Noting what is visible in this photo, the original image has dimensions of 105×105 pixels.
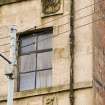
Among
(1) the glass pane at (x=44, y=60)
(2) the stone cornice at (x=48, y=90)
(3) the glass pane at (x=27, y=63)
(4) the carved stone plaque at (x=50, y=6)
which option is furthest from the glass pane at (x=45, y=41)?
(2) the stone cornice at (x=48, y=90)

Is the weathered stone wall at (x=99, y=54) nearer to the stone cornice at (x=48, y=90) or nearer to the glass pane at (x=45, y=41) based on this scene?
the stone cornice at (x=48, y=90)

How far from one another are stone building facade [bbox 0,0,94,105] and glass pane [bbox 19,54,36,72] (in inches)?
2.1

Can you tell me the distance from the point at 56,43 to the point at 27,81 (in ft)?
5.94

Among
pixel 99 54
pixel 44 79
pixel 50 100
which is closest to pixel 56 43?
pixel 44 79

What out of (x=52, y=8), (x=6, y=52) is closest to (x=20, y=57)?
(x=6, y=52)

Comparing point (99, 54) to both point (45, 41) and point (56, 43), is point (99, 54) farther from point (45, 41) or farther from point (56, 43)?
point (45, 41)

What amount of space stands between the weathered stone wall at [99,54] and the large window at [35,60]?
1.87 metres

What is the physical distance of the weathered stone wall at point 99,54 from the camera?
23531mm

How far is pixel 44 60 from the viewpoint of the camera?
25109 mm

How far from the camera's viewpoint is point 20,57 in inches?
1011

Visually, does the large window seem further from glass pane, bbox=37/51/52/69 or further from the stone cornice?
the stone cornice

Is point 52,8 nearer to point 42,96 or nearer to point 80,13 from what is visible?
point 80,13

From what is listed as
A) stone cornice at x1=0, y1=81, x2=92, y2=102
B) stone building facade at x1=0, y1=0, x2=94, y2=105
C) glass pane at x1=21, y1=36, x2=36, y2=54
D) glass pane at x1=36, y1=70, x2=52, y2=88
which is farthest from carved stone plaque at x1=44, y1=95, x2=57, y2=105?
glass pane at x1=21, y1=36, x2=36, y2=54

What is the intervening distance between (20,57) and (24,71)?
1.98ft
